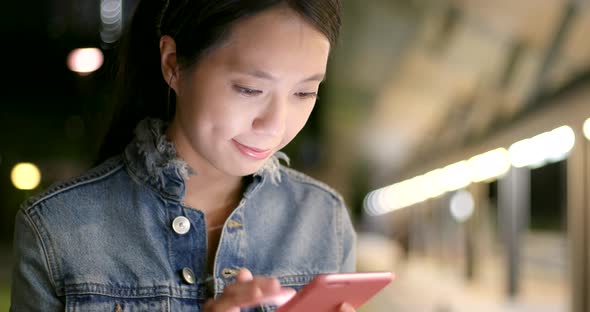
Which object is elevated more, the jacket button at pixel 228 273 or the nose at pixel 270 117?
the nose at pixel 270 117

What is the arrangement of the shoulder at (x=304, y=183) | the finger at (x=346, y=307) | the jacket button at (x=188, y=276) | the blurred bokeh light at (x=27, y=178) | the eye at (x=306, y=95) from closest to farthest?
the finger at (x=346, y=307) → the eye at (x=306, y=95) → the jacket button at (x=188, y=276) → the shoulder at (x=304, y=183) → the blurred bokeh light at (x=27, y=178)

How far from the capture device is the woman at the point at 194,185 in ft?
4.40

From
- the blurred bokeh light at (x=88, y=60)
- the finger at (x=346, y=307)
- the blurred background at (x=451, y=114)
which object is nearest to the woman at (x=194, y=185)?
the finger at (x=346, y=307)

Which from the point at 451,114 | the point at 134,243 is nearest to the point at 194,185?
the point at 134,243

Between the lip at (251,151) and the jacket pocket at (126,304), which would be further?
the jacket pocket at (126,304)

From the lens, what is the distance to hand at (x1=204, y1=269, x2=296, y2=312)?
112 cm

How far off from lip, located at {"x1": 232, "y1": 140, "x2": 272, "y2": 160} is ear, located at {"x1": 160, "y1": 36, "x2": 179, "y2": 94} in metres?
0.21

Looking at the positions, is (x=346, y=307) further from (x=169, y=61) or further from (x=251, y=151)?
(x=169, y=61)

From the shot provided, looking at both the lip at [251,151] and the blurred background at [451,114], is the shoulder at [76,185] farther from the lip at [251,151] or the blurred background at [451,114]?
the lip at [251,151]

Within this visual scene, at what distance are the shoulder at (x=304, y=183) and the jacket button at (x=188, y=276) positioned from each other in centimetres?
36

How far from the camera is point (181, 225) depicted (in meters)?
1.52

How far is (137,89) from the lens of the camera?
162 cm

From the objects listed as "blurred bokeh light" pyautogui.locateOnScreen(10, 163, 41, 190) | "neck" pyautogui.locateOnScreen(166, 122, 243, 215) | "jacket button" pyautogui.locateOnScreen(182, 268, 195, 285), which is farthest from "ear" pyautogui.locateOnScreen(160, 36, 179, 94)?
"blurred bokeh light" pyautogui.locateOnScreen(10, 163, 41, 190)

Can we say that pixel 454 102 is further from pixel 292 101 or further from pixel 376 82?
pixel 292 101
